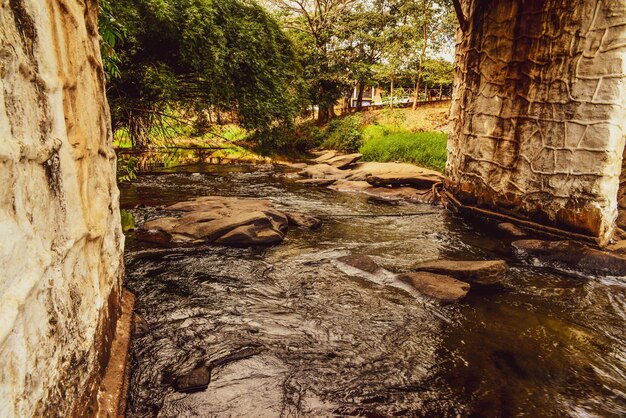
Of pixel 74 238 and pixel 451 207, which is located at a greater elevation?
pixel 74 238

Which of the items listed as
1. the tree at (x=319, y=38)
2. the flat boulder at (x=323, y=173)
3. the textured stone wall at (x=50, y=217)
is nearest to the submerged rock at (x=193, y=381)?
the textured stone wall at (x=50, y=217)

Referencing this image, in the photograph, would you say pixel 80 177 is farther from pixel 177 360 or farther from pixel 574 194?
pixel 574 194

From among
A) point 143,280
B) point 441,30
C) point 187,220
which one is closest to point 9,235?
point 143,280

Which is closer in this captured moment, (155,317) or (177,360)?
(177,360)

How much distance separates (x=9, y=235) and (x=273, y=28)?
11.4 metres

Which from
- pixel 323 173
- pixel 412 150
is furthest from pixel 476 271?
pixel 412 150

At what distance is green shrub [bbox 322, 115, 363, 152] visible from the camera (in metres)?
18.0

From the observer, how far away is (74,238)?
1.63 metres

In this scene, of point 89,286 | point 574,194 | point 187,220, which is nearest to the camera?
point 89,286

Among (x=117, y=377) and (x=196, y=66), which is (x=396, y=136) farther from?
(x=117, y=377)

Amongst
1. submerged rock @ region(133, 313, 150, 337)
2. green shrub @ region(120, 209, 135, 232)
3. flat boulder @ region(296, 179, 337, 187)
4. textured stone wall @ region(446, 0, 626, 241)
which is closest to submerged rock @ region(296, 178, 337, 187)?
flat boulder @ region(296, 179, 337, 187)

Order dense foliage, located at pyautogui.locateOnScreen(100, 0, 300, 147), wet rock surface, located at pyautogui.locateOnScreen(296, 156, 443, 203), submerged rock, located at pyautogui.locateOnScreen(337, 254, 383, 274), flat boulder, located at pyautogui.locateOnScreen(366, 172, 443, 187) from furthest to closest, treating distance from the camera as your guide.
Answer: flat boulder, located at pyautogui.locateOnScreen(366, 172, 443, 187) < wet rock surface, located at pyautogui.locateOnScreen(296, 156, 443, 203) < dense foliage, located at pyautogui.locateOnScreen(100, 0, 300, 147) < submerged rock, located at pyautogui.locateOnScreen(337, 254, 383, 274)

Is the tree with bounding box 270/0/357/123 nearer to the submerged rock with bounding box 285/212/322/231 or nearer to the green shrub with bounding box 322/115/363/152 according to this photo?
the green shrub with bounding box 322/115/363/152

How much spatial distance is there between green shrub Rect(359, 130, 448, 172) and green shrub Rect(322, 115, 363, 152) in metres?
2.15
